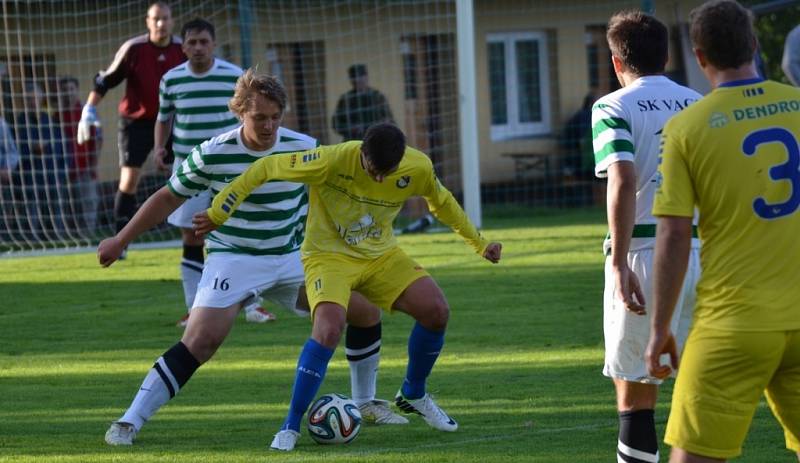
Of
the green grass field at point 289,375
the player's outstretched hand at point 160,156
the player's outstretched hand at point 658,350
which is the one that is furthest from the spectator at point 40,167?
the player's outstretched hand at point 658,350

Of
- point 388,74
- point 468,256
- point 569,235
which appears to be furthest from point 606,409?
point 388,74

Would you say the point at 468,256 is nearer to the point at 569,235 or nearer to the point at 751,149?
the point at 569,235

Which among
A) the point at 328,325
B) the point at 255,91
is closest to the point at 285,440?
the point at 328,325

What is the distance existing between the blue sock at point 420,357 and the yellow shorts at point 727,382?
2620 millimetres

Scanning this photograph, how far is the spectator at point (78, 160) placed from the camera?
1658 centimetres

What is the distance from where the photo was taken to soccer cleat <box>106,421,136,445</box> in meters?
6.20

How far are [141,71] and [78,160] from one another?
5672mm

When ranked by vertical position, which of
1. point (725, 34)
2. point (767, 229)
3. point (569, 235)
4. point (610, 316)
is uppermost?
point (725, 34)

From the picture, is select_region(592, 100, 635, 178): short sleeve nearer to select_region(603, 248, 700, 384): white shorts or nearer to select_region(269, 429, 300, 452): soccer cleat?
select_region(603, 248, 700, 384): white shorts

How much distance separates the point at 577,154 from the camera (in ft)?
70.7

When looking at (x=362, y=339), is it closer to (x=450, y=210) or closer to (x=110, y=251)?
(x=450, y=210)

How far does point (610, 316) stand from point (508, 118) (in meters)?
17.8

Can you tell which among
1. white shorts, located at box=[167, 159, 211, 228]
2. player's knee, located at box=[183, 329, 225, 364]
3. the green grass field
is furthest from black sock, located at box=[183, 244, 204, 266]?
player's knee, located at box=[183, 329, 225, 364]

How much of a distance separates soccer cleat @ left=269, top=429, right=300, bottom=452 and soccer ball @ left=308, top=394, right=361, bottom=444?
145mm
